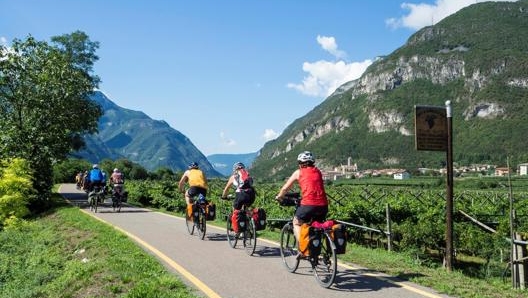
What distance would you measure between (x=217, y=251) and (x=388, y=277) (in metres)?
4.09

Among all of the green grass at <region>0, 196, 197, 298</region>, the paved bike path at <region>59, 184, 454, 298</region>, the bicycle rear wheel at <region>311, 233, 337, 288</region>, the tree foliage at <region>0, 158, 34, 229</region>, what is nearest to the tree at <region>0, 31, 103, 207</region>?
the tree foliage at <region>0, 158, 34, 229</region>

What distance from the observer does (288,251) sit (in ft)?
30.3

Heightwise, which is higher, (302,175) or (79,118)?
(79,118)

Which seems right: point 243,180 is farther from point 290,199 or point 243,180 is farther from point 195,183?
point 195,183

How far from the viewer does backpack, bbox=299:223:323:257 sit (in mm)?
7730

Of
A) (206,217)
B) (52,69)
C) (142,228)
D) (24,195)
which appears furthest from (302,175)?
(52,69)

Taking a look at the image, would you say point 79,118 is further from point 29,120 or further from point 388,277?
point 388,277

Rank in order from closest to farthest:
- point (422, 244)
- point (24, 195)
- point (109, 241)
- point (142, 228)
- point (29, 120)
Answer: point (109, 241) → point (142, 228) → point (422, 244) → point (24, 195) → point (29, 120)

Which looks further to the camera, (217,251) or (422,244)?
(422,244)

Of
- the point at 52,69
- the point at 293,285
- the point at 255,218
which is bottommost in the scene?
the point at 293,285

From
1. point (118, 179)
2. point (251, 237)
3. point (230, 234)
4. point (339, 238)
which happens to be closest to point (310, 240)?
point (339, 238)

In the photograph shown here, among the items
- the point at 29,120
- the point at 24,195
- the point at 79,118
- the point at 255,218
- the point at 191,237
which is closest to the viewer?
the point at 255,218

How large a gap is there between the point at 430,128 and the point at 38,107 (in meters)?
22.8

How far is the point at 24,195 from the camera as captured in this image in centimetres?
2288
